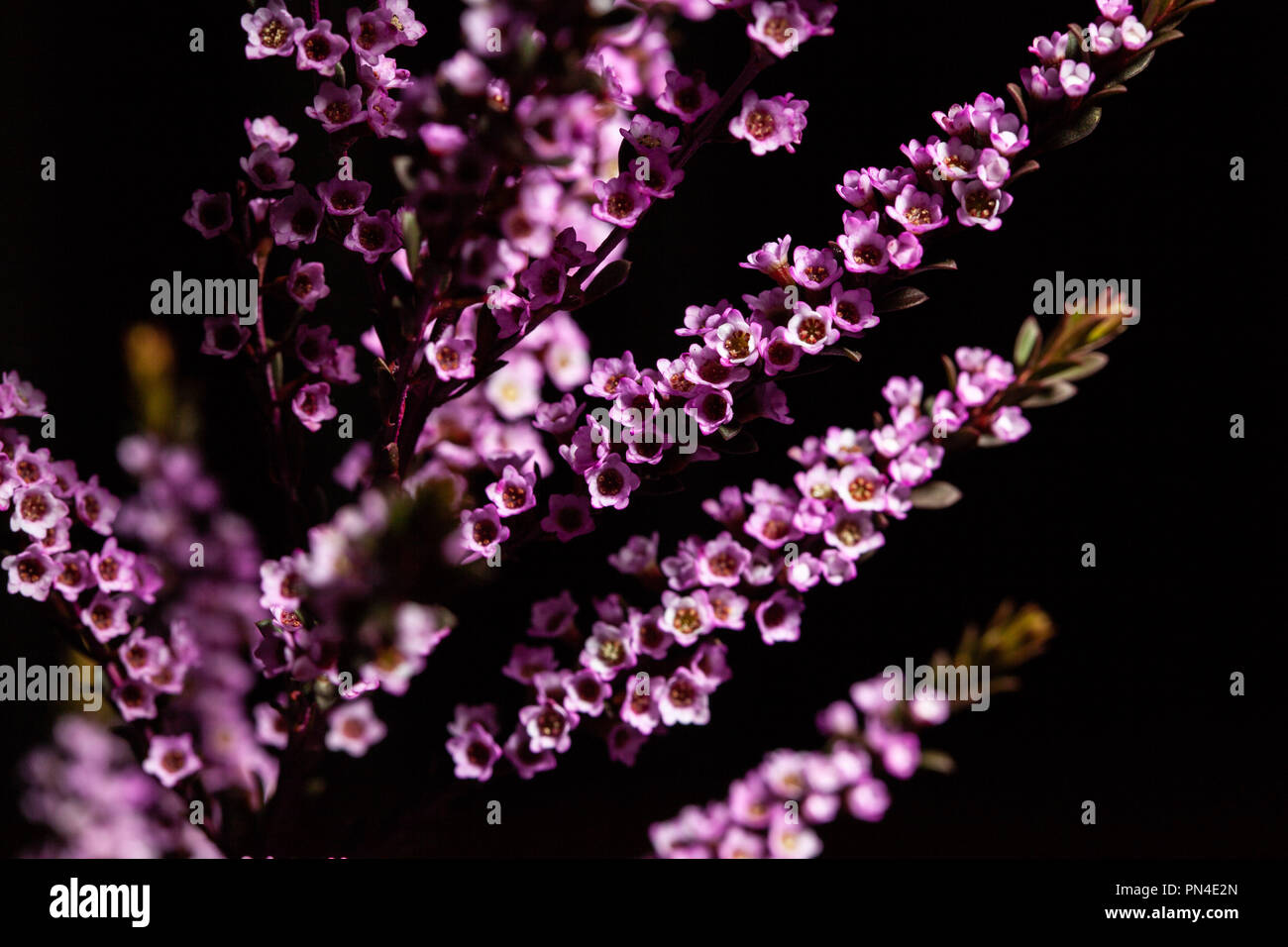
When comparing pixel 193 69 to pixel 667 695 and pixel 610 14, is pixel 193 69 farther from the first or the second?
pixel 667 695

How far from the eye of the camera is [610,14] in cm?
65

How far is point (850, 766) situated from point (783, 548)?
190mm

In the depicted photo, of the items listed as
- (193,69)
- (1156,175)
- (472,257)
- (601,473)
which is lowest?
(601,473)

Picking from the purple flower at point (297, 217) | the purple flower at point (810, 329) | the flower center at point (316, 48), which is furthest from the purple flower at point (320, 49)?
the purple flower at point (810, 329)

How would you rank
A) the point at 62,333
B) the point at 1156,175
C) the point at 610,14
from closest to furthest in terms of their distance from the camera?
the point at 610,14
the point at 1156,175
the point at 62,333

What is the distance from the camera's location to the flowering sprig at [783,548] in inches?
31.3

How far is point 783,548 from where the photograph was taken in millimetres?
834

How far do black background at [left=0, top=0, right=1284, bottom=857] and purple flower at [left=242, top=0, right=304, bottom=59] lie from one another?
52 cm

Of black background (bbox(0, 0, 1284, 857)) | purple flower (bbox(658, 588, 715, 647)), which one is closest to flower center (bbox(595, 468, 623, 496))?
purple flower (bbox(658, 588, 715, 647))

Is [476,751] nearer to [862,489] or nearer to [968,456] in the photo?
[862,489]

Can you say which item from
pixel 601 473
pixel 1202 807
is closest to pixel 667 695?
pixel 601 473

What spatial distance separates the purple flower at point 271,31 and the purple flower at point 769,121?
0.39 meters

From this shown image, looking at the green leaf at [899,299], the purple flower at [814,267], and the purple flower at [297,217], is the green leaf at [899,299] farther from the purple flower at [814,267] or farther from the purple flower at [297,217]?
the purple flower at [297,217]
